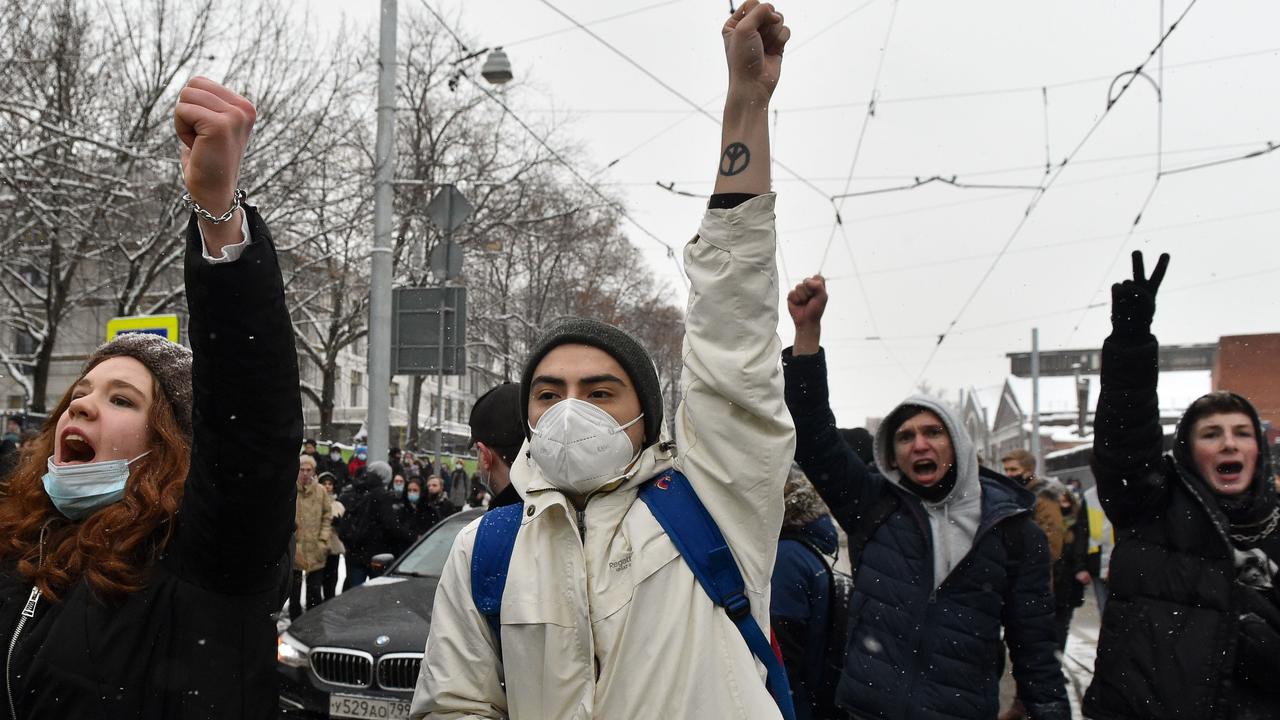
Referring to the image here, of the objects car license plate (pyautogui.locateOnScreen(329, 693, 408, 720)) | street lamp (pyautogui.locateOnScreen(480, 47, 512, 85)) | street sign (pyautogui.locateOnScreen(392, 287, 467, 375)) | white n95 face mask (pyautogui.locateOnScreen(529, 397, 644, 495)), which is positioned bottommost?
car license plate (pyautogui.locateOnScreen(329, 693, 408, 720))

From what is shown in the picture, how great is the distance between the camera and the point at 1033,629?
3600 millimetres

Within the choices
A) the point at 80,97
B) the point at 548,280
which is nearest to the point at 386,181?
the point at 80,97

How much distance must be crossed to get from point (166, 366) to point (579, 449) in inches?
36.3

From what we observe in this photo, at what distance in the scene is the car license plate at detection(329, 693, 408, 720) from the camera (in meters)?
5.92

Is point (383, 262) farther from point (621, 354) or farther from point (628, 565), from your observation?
point (628, 565)

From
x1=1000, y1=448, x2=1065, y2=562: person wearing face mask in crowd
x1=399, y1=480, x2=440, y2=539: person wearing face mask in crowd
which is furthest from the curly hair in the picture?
x1=399, y1=480, x2=440, y2=539: person wearing face mask in crowd

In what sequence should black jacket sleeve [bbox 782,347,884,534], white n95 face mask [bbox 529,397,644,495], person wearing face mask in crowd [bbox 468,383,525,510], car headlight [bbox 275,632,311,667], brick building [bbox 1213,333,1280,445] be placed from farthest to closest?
1. brick building [bbox 1213,333,1280,445]
2. car headlight [bbox 275,632,311,667]
3. person wearing face mask in crowd [bbox 468,383,525,510]
4. black jacket sleeve [bbox 782,347,884,534]
5. white n95 face mask [bbox 529,397,644,495]

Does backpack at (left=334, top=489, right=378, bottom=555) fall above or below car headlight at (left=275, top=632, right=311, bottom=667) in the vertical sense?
above

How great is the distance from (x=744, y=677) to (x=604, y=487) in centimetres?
47

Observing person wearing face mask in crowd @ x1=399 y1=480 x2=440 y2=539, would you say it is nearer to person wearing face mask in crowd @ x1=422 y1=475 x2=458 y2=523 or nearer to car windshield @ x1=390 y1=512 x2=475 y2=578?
person wearing face mask in crowd @ x1=422 y1=475 x2=458 y2=523

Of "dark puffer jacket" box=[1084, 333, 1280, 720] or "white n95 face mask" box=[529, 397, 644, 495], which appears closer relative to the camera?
"white n95 face mask" box=[529, 397, 644, 495]

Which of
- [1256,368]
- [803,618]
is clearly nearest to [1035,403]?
[1256,368]

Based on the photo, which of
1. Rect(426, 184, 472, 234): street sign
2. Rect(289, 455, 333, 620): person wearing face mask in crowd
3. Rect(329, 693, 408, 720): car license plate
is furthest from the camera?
Rect(426, 184, 472, 234): street sign

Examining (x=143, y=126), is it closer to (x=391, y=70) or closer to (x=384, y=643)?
(x=391, y=70)
